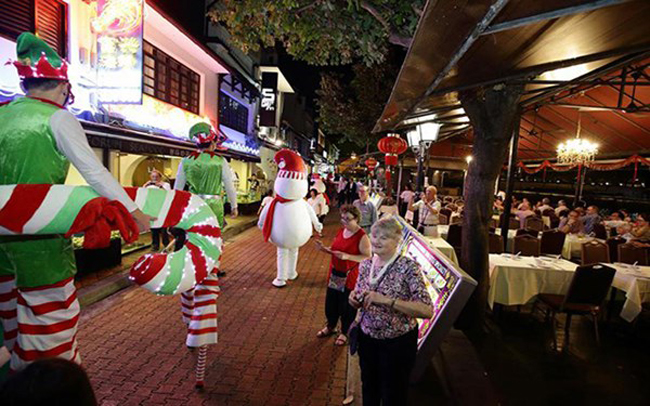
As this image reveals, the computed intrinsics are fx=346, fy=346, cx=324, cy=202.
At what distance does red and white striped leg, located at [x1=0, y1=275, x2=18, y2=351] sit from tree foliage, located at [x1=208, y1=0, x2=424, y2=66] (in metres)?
5.50

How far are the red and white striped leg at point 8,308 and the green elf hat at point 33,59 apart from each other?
1.29 metres

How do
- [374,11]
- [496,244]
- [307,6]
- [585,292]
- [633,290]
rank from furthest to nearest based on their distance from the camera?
[496,244]
[307,6]
[374,11]
[633,290]
[585,292]

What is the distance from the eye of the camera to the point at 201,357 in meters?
3.45

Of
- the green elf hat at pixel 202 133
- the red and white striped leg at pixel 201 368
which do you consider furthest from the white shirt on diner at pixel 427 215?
the red and white striped leg at pixel 201 368

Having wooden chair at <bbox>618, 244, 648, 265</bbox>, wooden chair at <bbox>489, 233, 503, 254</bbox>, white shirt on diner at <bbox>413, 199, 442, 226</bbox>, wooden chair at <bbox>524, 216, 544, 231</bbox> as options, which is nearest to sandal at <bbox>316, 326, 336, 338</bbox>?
white shirt on diner at <bbox>413, 199, 442, 226</bbox>

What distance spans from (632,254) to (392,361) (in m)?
7.20

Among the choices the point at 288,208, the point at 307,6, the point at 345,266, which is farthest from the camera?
the point at 307,6

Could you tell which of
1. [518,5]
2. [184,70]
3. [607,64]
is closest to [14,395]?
[518,5]

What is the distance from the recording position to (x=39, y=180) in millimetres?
2084

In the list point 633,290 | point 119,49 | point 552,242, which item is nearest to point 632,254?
point 552,242

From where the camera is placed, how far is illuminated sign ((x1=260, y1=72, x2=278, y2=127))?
2070 cm

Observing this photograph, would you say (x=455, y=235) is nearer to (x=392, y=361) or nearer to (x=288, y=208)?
(x=288, y=208)

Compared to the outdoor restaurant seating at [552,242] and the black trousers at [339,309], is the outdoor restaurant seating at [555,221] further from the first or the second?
the black trousers at [339,309]

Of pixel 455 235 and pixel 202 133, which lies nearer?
pixel 202 133
